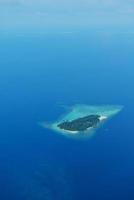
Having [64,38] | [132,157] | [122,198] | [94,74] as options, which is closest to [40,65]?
[94,74]

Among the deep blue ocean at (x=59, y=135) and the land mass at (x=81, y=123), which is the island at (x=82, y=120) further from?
the deep blue ocean at (x=59, y=135)

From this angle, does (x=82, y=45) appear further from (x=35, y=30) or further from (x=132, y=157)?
(x=132, y=157)

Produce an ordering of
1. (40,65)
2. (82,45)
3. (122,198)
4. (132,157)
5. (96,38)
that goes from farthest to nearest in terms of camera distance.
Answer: (96,38)
(82,45)
(40,65)
(132,157)
(122,198)

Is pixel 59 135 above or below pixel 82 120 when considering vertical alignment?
below

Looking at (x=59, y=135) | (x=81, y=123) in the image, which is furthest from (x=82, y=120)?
(x=59, y=135)

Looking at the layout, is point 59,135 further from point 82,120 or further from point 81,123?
point 82,120

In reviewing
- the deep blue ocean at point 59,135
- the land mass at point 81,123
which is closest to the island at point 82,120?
the land mass at point 81,123

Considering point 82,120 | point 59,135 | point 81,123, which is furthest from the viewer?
point 82,120
